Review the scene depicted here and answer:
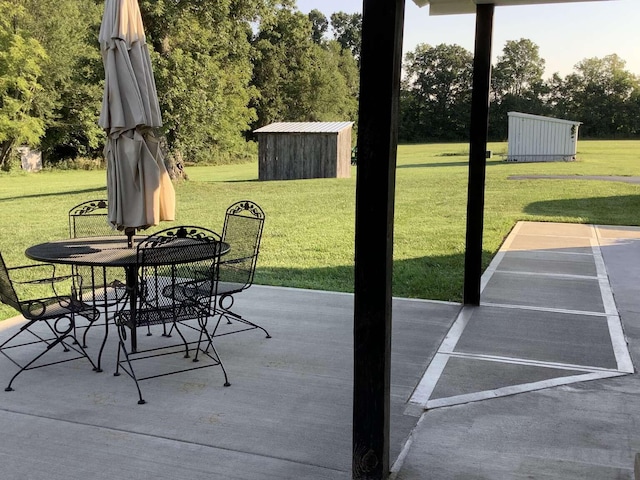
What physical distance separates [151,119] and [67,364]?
1.74m

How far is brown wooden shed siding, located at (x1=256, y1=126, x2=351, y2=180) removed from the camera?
75.2 feet

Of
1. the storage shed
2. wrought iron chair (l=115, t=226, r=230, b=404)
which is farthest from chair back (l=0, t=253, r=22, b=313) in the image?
the storage shed

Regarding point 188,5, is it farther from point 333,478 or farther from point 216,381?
point 333,478

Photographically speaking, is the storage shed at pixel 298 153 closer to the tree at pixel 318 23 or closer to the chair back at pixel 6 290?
the chair back at pixel 6 290

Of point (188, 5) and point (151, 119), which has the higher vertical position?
point (188, 5)

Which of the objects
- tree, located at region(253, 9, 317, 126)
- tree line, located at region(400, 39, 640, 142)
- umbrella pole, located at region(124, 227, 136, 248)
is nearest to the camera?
umbrella pole, located at region(124, 227, 136, 248)

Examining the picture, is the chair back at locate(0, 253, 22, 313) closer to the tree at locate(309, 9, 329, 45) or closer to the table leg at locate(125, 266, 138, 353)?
the table leg at locate(125, 266, 138, 353)

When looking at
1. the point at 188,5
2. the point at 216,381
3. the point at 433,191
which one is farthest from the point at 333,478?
the point at 188,5

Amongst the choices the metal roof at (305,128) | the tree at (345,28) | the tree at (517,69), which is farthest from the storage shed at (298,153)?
the tree at (345,28)

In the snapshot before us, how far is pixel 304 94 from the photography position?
4397cm

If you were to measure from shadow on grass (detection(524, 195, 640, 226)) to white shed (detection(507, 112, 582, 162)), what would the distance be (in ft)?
45.7

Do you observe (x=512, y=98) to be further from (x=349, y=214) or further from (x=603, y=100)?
(x=349, y=214)

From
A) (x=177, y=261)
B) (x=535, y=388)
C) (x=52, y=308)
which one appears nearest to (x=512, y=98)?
(x=535, y=388)

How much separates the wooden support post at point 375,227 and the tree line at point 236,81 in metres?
16.9
